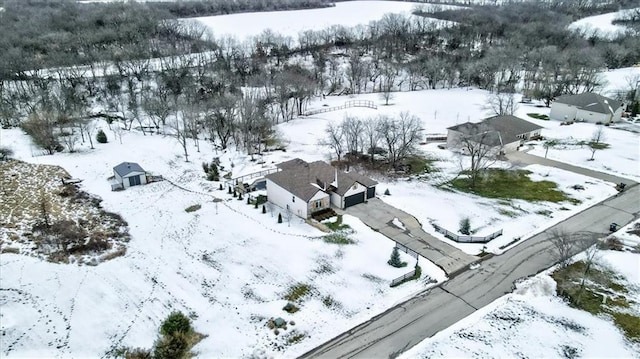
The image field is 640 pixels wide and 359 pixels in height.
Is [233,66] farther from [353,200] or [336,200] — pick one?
[353,200]

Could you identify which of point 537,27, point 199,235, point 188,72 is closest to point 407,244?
point 199,235

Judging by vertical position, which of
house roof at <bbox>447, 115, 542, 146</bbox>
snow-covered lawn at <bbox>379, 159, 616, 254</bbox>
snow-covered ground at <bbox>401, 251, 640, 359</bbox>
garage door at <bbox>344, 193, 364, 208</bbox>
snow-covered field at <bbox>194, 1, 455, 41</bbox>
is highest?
snow-covered field at <bbox>194, 1, 455, 41</bbox>

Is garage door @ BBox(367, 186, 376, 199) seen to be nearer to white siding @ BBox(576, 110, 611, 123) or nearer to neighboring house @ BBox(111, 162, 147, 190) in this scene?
neighboring house @ BBox(111, 162, 147, 190)

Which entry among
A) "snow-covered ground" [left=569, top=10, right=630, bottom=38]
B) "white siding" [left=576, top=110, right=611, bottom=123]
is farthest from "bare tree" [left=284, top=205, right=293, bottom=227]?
"snow-covered ground" [left=569, top=10, right=630, bottom=38]

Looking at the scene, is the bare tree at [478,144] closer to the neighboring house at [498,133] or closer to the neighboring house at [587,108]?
the neighboring house at [498,133]

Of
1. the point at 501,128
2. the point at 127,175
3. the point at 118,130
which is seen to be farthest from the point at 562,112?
the point at 118,130

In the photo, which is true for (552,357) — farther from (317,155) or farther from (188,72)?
(188,72)
